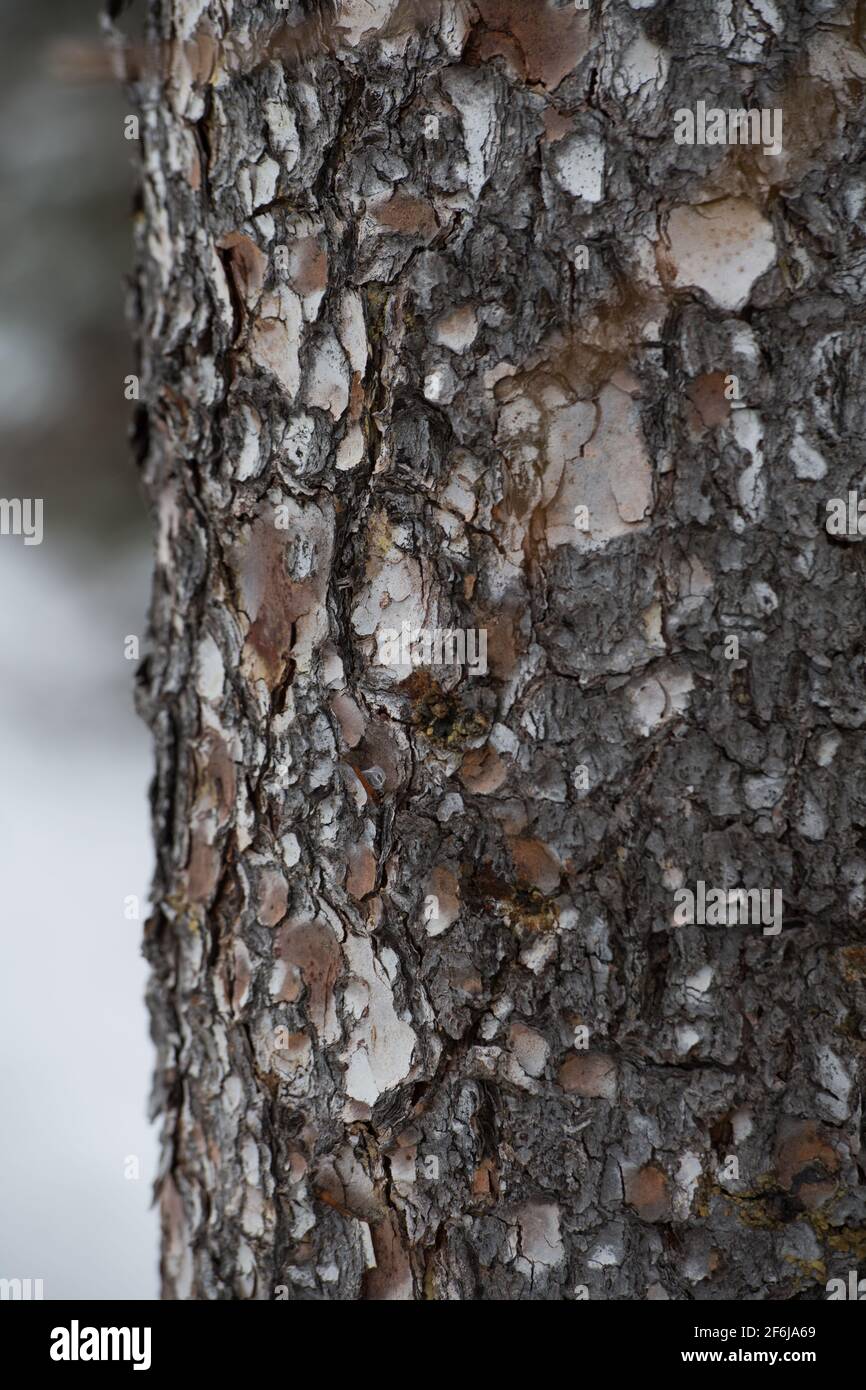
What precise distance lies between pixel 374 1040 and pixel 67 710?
1627 millimetres

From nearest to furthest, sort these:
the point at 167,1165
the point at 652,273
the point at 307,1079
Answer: the point at 652,273, the point at 307,1079, the point at 167,1165

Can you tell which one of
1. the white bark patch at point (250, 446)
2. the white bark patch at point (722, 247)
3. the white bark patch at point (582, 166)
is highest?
the white bark patch at point (582, 166)

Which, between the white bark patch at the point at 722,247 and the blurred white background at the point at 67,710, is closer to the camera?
the white bark patch at the point at 722,247

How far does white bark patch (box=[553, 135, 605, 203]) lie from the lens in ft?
2.22

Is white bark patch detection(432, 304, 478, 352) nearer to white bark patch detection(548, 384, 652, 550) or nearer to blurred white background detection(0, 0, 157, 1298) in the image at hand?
white bark patch detection(548, 384, 652, 550)

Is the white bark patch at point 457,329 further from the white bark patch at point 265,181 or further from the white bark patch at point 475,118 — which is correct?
the white bark patch at point 265,181

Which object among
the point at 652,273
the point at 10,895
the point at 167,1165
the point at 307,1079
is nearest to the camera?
the point at 652,273

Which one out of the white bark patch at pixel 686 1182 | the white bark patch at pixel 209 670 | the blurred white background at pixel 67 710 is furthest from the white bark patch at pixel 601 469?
the blurred white background at pixel 67 710

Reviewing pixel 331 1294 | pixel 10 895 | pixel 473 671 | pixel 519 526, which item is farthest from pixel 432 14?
pixel 10 895

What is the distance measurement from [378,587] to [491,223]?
0.28 meters

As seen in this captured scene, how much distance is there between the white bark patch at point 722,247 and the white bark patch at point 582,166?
6cm

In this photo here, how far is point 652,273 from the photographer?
0.68 meters

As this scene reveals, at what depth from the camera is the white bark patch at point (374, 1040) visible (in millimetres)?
781

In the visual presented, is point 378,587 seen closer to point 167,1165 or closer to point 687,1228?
point 687,1228
